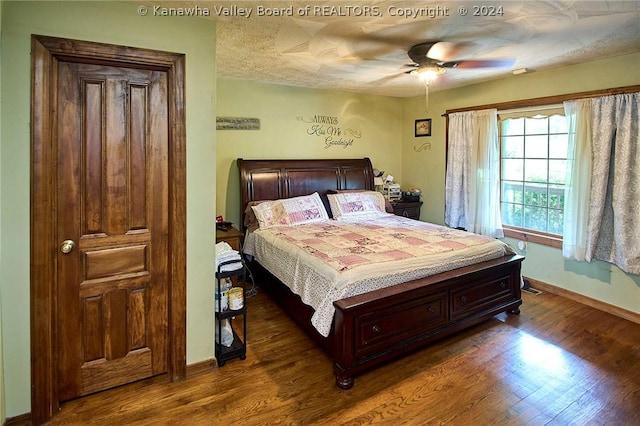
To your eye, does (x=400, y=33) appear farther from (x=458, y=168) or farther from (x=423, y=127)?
(x=423, y=127)

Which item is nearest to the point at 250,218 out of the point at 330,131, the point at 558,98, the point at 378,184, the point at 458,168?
the point at 330,131

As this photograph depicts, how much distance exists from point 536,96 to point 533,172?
84 cm

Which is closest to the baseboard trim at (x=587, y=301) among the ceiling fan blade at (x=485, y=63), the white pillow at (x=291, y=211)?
the ceiling fan blade at (x=485, y=63)

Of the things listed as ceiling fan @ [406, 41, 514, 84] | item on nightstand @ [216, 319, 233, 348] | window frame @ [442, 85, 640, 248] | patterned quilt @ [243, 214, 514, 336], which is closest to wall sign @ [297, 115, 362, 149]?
window frame @ [442, 85, 640, 248]

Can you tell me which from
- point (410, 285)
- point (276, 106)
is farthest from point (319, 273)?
point (276, 106)

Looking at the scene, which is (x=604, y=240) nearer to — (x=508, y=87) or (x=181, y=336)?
(x=508, y=87)

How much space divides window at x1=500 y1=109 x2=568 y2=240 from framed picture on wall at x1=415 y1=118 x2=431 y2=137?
41.2 inches

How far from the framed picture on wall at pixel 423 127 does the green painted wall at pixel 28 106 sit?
366 centimetres

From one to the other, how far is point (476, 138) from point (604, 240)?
1.74 meters

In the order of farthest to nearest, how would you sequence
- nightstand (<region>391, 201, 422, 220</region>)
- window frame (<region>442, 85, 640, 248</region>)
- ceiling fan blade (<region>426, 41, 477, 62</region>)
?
nightstand (<region>391, 201, 422, 220</region>) < window frame (<region>442, 85, 640, 248</region>) < ceiling fan blade (<region>426, 41, 477, 62</region>)

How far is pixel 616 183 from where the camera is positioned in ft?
10.6

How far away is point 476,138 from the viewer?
4.45 metres

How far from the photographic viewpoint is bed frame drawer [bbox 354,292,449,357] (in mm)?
2346

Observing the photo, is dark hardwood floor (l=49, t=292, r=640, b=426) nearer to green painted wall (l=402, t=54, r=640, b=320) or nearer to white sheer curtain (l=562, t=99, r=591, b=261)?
green painted wall (l=402, t=54, r=640, b=320)
